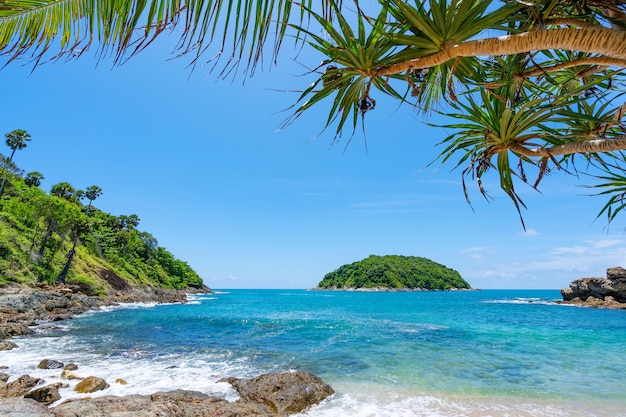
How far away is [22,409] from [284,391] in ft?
15.4

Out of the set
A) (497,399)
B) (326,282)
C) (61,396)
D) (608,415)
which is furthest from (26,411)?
(326,282)

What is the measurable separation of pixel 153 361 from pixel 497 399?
1040 centimetres

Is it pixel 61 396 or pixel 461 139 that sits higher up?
pixel 461 139

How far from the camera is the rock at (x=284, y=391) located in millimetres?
7086

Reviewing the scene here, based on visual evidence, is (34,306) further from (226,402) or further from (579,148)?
(579,148)

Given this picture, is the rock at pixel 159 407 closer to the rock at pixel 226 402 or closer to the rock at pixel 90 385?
the rock at pixel 226 402

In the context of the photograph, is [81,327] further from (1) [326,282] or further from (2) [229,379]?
(1) [326,282]

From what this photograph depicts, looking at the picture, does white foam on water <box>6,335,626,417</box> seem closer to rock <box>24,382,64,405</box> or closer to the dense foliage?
rock <box>24,382,64,405</box>

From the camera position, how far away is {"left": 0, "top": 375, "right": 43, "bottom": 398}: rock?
6.98 meters

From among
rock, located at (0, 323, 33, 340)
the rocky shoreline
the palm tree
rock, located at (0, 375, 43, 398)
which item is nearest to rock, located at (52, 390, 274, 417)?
the rocky shoreline

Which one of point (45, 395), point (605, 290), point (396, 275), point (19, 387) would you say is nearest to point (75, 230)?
point (19, 387)

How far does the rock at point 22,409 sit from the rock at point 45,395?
135cm

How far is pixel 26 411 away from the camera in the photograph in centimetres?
504

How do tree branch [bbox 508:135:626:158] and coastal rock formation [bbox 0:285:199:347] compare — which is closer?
tree branch [bbox 508:135:626:158]
